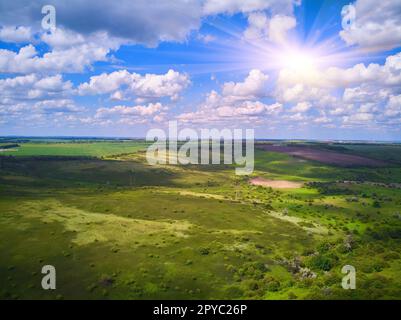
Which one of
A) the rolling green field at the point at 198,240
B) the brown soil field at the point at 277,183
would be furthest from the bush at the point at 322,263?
the brown soil field at the point at 277,183

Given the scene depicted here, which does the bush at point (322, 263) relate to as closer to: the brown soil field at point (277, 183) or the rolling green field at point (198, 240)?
the rolling green field at point (198, 240)

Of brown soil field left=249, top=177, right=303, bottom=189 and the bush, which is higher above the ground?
brown soil field left=249, top=177, right=303, bottom=189

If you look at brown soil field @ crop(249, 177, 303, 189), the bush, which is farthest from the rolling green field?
brown soil field @ crop(249, 177, 303, 189)

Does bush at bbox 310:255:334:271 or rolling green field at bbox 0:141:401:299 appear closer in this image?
rolling green field at bbox 0:141:401:299

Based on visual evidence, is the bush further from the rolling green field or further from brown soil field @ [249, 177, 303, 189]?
brown soil field @ [249, 177, 303, 189]

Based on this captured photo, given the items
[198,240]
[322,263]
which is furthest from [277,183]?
[322,263]
